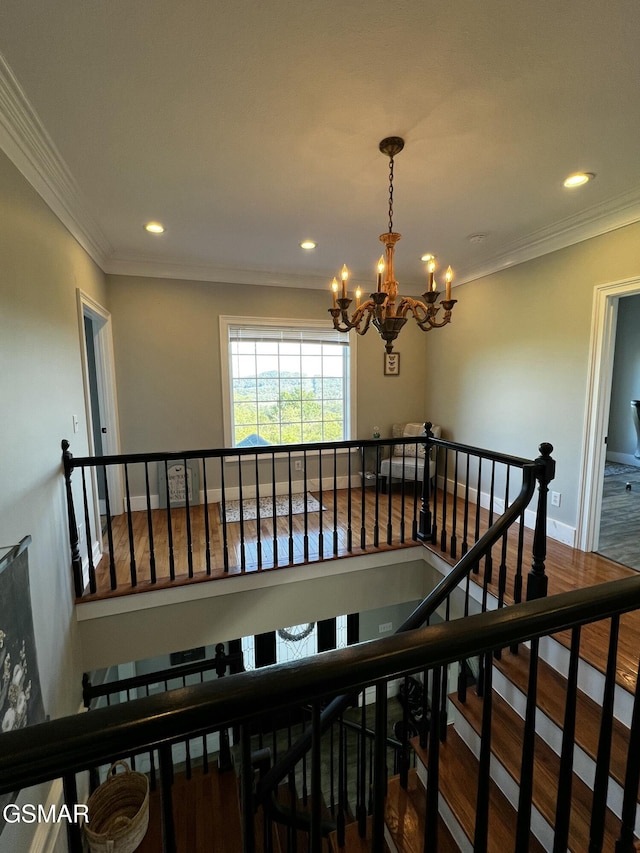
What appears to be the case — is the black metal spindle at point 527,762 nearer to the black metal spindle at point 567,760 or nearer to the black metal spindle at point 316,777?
the black metal spindle at point 567,760

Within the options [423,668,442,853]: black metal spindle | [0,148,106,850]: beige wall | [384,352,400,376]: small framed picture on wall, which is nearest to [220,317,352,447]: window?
[384,352,400,376]: small framed picture on wall

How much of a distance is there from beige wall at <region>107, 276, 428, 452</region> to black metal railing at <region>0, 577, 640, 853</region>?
3834 mm

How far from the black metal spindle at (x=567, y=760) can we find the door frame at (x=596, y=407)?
8.49ft

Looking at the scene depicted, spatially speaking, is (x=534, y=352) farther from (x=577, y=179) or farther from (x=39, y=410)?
(x=39, y=410)

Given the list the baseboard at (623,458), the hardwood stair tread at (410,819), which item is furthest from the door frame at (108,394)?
the baseboard at (623,458)

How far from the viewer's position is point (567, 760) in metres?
1.00

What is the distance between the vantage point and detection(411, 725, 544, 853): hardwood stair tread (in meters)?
1.60

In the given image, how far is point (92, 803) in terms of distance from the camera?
2.11 m

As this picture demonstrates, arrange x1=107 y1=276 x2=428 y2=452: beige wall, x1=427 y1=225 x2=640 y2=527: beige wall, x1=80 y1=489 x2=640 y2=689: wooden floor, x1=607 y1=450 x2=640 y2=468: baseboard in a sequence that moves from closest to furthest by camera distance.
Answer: x1=80 y1=489 x2=640 y2=689: wooden floor, x1=427 y1=225 x2=640 y2=527: beige wall, x1=107 y1=276 x2=428 y2=452: beige wall, x1=607 y1=450 x2=640 y2=468: baseboard

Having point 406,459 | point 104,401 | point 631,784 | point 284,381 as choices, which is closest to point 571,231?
point 406,459

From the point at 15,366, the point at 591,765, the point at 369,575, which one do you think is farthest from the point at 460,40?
the point at 369,575

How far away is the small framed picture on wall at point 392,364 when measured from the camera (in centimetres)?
499

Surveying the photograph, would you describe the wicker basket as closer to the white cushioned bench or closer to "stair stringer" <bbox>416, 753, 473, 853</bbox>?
"stair stringer" <bbox>416, 753, 473, 853</bbox>

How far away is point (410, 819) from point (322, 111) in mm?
3369
